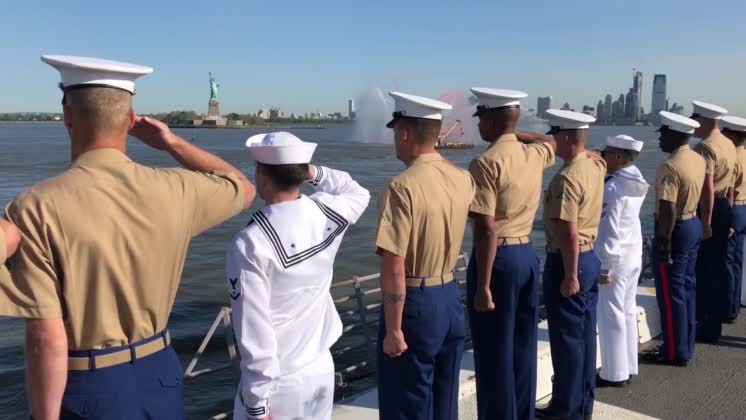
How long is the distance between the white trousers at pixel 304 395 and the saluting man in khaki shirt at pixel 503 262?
4.50 feet

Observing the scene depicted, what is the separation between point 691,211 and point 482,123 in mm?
2431

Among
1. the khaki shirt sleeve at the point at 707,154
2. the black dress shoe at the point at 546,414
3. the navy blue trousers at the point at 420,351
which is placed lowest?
the black dress shoe at the point at 546,414

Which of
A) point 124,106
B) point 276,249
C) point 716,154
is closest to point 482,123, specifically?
point 276,249

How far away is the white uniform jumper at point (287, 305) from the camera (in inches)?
87.2

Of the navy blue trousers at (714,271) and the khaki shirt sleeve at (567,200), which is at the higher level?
the khaki shirt sleeve at (567,200)

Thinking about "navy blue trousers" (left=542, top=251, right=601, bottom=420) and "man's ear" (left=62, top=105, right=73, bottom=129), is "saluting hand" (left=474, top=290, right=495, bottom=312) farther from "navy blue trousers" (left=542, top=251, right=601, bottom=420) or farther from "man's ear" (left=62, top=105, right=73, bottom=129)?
"man's ear" (left=62, top=105, right=73, bottom=129)

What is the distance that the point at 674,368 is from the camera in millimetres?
5230

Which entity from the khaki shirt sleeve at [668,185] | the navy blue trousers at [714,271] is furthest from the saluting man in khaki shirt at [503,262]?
the navy blue trousers at [714,271]

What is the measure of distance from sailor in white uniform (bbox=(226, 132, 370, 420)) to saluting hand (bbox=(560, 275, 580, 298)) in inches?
77.4

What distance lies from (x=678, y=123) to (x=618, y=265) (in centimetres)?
127

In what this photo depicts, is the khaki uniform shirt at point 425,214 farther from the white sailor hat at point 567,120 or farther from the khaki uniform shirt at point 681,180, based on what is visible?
the khaki uniform shirt at point 681,180

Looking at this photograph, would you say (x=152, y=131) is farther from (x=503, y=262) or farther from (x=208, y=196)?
(x=503, y=262)

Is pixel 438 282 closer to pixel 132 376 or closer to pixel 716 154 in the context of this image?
pixel 132 376

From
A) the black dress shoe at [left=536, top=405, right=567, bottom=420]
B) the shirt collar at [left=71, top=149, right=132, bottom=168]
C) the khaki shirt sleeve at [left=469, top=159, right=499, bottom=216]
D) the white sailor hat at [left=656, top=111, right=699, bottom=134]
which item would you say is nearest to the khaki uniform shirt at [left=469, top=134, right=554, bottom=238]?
the khaki shirt sleeve at [left=469, top=159, right=499, bottom=216]
